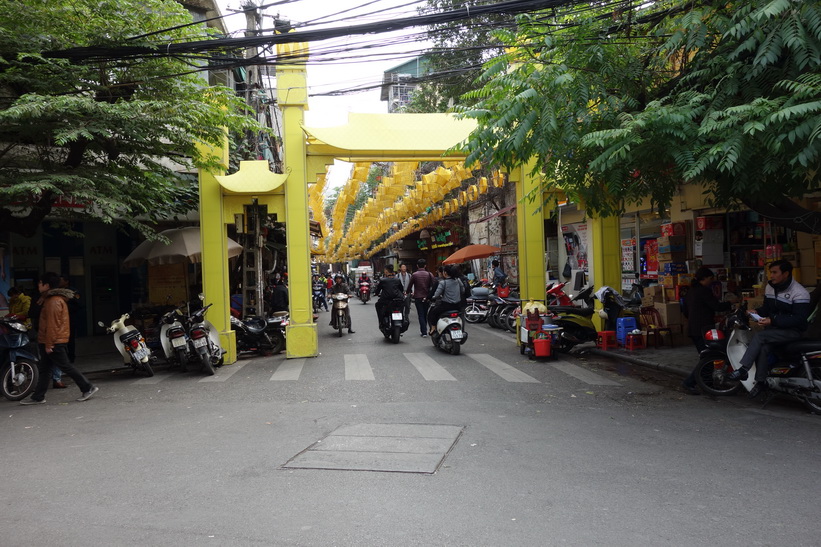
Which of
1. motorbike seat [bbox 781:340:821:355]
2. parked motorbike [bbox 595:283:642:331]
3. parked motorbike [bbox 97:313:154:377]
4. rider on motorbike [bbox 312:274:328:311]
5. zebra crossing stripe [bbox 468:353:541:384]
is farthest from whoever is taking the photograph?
rider on motorbike [bbox 312:274:328:311]

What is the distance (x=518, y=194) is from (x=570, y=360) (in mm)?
3959

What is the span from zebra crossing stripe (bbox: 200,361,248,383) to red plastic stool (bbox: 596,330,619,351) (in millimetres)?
7058

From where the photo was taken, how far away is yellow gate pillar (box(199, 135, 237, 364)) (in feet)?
40.1

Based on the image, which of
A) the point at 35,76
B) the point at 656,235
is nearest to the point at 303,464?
the point at 35,76

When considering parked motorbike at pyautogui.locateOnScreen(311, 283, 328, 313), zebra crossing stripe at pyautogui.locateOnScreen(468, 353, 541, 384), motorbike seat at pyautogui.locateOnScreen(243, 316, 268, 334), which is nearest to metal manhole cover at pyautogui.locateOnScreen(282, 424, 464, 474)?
zebra crossing stripe at pyautogui.locateOnScreen(468, 353, 541, 384)

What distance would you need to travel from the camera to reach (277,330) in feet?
44.9

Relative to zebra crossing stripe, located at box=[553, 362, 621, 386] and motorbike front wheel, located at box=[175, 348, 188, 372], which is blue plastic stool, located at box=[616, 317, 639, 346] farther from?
motorbike front wheel, located at box=[175, 348, 188, 372]

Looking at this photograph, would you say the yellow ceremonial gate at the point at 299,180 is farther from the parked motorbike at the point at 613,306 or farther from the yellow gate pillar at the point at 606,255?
the parked motorbike at the point at 613,306

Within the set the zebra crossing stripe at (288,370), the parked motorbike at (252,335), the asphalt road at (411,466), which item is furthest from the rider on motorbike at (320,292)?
the asphalt road at (411,466)

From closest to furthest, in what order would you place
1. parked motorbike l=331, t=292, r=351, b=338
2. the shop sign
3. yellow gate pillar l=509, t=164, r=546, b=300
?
yellow gate pillar l=509, t=164, r=546, b=300 → parked motorbike l=331, t=292, r=351, b=338 → the shop sign

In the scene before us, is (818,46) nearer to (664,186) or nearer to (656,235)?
(664,186)

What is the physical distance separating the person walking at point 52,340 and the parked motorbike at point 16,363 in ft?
0.73

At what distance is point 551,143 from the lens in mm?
7219

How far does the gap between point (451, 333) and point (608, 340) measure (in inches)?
123
